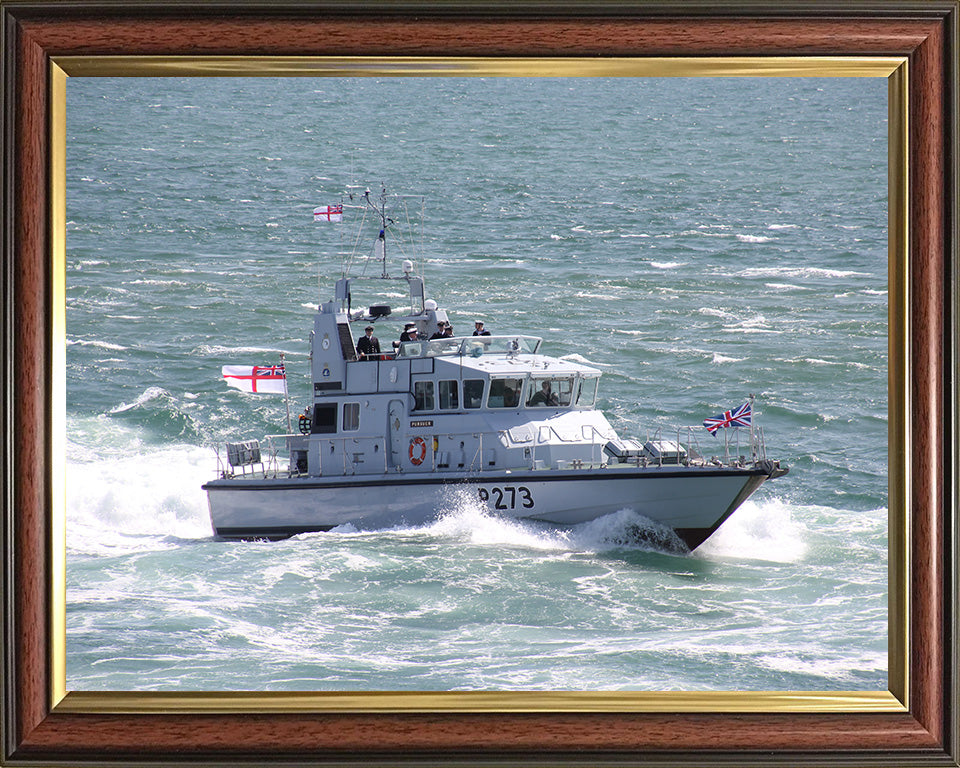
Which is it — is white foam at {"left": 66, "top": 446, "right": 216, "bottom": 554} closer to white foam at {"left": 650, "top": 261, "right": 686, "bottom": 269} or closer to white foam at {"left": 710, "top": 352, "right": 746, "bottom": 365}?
white foam at {"left": 650, "top": 261, "right": 686, "bottom": 269}

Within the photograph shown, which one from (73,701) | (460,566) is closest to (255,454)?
(460,566)

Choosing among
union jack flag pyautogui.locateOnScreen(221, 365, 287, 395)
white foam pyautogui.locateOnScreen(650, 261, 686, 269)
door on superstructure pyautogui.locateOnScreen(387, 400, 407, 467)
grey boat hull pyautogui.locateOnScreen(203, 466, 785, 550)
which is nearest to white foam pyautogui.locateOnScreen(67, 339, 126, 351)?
white foam pyautogui.locateOnScreen(650, 261, 686, 269)

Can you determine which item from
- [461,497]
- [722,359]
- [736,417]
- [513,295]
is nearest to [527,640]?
[736,417]

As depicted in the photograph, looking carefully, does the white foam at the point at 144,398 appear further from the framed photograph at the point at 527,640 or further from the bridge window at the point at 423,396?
the bridge window at the point at 423,396

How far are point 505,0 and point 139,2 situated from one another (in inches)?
63.7

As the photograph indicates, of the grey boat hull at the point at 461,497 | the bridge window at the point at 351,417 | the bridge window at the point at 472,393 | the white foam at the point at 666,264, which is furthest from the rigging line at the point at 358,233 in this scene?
the bridge window at the point at 351,417

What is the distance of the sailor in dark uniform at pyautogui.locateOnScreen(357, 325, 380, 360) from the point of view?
48.5 feet

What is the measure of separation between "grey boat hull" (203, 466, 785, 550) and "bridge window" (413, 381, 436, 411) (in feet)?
4.19

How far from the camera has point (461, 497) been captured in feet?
43.0

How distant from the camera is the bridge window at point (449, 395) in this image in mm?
14250

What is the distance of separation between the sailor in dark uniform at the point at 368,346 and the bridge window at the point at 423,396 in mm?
782

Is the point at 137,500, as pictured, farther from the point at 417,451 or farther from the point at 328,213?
the point at 417,451

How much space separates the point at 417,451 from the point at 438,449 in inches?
11.9

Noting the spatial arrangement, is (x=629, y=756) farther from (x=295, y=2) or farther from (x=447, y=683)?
(x=295, y=2)
